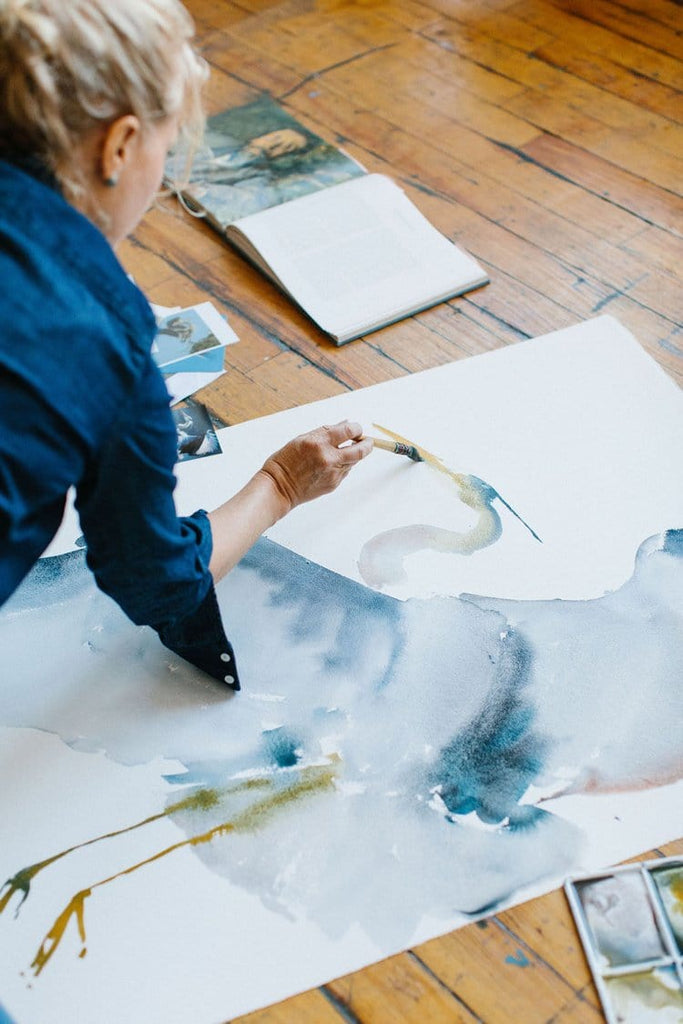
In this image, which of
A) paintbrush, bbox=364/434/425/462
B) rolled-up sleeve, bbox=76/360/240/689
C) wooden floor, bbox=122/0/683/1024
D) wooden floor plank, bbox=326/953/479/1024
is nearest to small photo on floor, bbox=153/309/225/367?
wooden floor, bbox=122/0/683/1024

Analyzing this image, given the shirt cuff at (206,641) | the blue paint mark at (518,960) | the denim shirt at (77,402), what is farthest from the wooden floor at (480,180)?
the denim shirt at (77,402)

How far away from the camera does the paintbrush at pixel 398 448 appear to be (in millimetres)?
1295

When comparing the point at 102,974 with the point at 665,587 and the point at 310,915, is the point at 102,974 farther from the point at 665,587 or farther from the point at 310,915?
the point at 665,587

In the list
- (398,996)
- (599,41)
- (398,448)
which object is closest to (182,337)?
(398,448)

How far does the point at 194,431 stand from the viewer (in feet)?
4.58

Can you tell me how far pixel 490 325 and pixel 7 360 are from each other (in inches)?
36.8

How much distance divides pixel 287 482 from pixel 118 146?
1.64 feet

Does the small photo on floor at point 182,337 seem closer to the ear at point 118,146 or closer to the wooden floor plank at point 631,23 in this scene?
the ear at point 118,146

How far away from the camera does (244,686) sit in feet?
3.76

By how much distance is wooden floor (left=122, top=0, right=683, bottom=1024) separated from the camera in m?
1.45

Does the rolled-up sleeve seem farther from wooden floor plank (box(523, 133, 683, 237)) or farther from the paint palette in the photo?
wooden floor plank (box(523, 133, 683, 237))

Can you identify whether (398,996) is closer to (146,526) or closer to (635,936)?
(635,936)

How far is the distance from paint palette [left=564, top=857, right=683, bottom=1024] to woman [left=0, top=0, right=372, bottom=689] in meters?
0.55

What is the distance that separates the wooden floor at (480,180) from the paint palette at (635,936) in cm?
2
